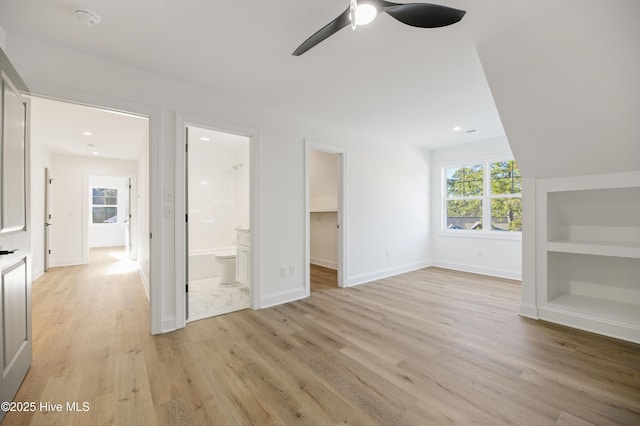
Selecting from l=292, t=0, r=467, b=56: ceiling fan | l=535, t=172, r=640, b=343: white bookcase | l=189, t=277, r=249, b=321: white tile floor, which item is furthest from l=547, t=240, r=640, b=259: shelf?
l=189, t=277, r=249, b=321: white tile floor

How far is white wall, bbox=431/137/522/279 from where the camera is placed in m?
4.80

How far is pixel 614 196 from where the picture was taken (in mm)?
2896

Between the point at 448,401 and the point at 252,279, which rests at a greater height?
the point at 252,279

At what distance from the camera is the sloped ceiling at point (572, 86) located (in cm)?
186

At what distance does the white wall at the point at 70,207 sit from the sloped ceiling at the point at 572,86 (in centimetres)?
817

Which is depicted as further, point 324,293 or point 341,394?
point 324,293

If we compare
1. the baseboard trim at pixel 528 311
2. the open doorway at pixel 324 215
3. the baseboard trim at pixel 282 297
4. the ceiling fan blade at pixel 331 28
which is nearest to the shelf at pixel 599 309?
the baseboard trim at pixel 528 311

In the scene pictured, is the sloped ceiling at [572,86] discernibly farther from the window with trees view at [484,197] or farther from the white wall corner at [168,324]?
the white wall corner at [168,324]

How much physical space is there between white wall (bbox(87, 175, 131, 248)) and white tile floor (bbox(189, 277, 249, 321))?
23.4ft

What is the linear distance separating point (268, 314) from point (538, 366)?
2.51 meters

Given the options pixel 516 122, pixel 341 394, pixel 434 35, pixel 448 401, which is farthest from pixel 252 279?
pixel 516 122

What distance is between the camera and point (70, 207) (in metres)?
6.25

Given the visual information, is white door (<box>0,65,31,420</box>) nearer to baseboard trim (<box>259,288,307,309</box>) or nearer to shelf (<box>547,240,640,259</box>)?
baseboard trim (<box>259,288,307,309</box>)

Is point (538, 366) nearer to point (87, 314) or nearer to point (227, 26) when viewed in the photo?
point (227, 26)
